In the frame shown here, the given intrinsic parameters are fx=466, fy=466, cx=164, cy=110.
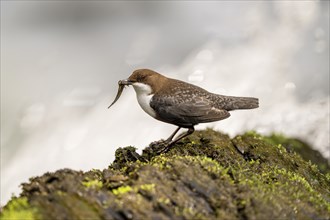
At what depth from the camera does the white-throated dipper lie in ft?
25.8

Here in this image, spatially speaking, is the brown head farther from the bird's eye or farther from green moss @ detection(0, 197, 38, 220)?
green moss @ detection(0, 197, 38, 220)

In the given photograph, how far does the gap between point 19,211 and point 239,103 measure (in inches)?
186

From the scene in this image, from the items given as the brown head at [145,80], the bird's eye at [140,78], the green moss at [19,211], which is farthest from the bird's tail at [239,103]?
the green moss at [19,211]

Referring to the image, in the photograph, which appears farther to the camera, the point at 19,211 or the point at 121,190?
the point at 121,190

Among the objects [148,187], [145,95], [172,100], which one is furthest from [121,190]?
[145,95]

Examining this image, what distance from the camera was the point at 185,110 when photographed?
788cm

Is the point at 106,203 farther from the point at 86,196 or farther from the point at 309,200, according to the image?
the point at 309,200

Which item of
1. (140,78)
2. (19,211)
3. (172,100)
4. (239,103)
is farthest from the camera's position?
(239,103)

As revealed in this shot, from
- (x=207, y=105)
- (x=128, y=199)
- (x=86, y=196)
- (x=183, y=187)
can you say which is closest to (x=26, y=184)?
(x=86, y=196)

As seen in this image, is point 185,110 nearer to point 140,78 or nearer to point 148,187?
point 140,78

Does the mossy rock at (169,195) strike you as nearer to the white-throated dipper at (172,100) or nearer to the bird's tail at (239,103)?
the white-throated dipper at (172,100)

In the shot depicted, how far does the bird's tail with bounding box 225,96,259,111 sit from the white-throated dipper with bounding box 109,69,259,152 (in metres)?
0.30

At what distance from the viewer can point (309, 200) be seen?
6.08 m

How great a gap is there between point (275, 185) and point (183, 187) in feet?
4.99
